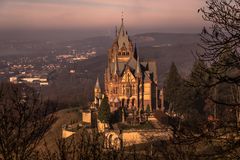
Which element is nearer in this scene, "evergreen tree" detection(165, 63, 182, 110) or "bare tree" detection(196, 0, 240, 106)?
"bare tree" detection(196, 0, 240, 106)

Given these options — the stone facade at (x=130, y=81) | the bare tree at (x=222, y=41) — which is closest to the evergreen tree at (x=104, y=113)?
the stone facade at (x=130, y=81)

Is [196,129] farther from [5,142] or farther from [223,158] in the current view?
[5,142]

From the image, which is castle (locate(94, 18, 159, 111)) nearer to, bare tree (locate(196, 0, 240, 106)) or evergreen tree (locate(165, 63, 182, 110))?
evergreen tree (locate(165, 63, 182, 110))

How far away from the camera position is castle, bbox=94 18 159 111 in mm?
48906

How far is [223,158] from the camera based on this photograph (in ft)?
28.0

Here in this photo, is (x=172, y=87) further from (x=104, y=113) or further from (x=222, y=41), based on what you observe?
(x=222, y=41)

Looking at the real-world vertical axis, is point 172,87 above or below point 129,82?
below

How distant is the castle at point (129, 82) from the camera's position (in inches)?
1925

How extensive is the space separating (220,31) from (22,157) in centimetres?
516

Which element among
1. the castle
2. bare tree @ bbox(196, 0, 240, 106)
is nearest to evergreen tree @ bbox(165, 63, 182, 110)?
the castle

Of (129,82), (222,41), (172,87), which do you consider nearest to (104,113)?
(129,82)

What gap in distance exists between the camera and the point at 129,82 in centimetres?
4894

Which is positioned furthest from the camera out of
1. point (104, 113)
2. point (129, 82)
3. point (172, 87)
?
point (172, 87)

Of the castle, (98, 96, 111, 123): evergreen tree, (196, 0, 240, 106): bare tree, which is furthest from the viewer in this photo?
the castle
